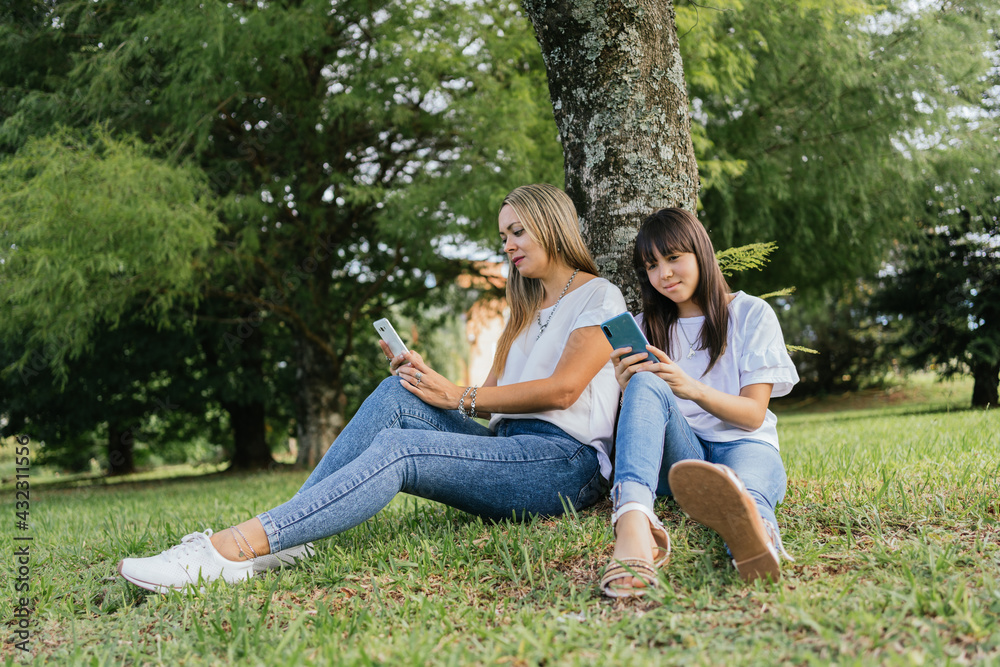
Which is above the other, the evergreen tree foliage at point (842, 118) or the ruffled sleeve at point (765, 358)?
the evergreen tree foliage at point (842, 118)

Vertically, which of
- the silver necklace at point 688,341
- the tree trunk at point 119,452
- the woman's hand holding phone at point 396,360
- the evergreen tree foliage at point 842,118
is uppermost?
the evergreen tree foliage at point 842,118

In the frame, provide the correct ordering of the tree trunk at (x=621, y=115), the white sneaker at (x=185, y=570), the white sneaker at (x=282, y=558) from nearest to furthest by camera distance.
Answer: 1. the white sneaker at (x=185, y=570)
2. the white sneaker at (x=282, y=558)
3. the tree trunk at (x=621, y=115)

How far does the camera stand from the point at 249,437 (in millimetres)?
12867

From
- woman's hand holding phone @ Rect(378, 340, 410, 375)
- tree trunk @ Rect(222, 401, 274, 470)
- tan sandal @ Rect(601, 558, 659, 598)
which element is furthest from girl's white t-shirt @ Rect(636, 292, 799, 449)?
tree trunk @ Rect(222, 401, 274, 470)

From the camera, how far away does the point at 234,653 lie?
6.06ft

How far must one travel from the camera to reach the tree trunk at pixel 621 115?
10.3 feet

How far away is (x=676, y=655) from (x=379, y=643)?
2.45ft

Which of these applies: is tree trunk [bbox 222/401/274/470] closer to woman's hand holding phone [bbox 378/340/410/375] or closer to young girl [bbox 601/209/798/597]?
woman's hand holding phone [bbox 378/340/410/375]

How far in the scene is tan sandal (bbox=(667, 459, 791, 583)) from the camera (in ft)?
6.08

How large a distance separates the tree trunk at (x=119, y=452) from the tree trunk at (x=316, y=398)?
5.90 m

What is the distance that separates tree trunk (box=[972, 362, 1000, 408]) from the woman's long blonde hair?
10.3 m

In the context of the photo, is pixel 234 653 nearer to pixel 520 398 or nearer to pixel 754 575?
pixel 520 398

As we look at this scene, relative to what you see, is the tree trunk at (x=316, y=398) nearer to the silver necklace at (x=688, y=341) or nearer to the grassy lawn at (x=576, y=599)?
the grassy lawn at (x=576, y=599)

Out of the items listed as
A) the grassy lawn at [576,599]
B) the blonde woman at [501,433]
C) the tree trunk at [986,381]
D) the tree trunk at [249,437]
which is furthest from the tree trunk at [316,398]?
the tree trunk at [986,381]
